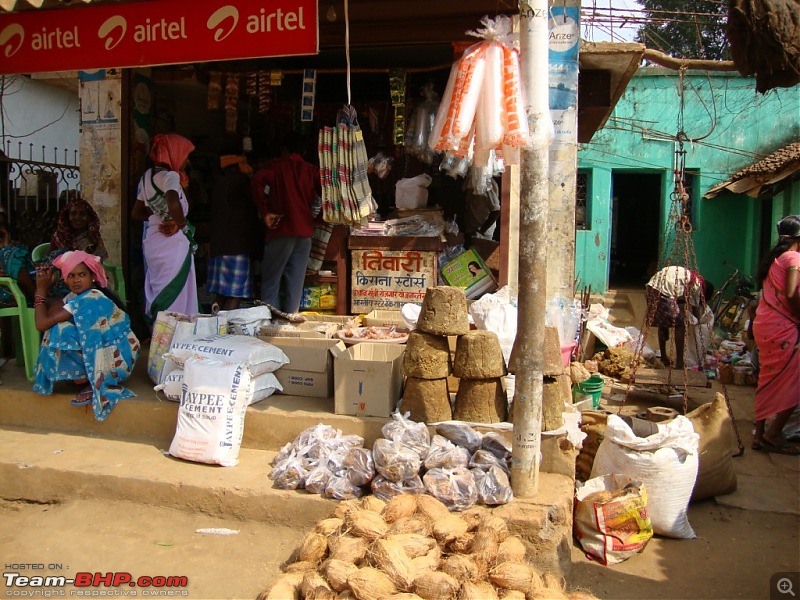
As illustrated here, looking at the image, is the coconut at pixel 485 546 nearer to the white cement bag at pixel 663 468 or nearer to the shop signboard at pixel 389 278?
the white cement bag at pixel 663 468

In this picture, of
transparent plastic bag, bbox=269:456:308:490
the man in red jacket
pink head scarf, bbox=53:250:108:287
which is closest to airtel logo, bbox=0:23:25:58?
pink head scarf, bbox=53:250:108:287

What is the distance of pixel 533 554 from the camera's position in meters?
3.62

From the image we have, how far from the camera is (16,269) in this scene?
6.09m

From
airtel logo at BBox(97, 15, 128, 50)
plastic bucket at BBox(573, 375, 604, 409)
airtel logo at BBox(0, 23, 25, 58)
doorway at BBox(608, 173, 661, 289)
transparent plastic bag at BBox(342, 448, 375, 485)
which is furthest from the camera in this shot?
doorway at BBox(608, 173, 661, 289)

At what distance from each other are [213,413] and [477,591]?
2.10 metres

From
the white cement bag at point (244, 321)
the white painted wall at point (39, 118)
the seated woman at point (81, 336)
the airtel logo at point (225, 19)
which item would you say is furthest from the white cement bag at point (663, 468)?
the white painted wall at point (39, 118)

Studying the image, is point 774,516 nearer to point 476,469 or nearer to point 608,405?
point 476,469

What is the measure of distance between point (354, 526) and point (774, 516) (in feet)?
10.2

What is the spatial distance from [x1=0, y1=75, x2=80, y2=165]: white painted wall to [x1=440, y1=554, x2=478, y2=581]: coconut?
1046cm

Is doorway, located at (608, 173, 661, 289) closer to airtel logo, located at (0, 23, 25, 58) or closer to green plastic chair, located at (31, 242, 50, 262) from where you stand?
green plastic chair, located at (31, 242, 50, 262)

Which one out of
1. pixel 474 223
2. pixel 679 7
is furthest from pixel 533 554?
pixel 679 7

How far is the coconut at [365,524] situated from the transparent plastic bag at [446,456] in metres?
0.54

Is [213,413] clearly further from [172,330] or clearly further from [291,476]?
[172,330]

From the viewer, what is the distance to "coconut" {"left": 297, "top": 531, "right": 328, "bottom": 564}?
3283mm
